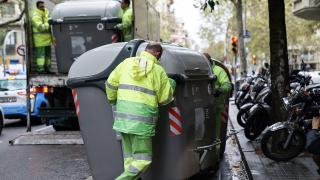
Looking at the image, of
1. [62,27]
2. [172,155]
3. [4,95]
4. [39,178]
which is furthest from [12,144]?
[172,155]

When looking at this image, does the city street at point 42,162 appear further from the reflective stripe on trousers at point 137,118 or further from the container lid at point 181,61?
the reflective stripe on trousers at point 137,118

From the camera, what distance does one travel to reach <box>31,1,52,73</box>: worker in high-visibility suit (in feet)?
38.6

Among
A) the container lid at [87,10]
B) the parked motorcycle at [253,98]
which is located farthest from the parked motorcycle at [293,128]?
the container lid at [87,10]

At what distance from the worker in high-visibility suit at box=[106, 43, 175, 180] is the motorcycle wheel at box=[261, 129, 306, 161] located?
2.79 metres

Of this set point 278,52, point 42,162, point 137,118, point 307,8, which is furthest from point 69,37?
point 307,8

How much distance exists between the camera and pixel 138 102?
5.68m

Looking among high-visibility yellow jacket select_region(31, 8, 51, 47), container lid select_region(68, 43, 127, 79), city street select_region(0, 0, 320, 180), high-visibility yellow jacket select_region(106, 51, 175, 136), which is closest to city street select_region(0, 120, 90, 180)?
city street select_region(0, 0, 320, 180)

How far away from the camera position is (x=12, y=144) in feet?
37.1

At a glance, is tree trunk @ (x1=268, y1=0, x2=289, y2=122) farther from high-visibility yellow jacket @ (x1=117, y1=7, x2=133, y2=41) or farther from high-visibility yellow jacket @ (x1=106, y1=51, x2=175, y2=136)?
high-visibility yellow jacket @ (x1=106, y1=51, x2=175, y2=136)

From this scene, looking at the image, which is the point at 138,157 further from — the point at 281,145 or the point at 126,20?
the point at 126,20

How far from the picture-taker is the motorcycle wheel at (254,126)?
34.6 feet

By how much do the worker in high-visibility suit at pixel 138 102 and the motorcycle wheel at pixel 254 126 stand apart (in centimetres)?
500

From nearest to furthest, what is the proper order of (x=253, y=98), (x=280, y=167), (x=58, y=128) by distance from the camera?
(x=280, y=167)
(x=253, y=98)
(x=58, y=128)

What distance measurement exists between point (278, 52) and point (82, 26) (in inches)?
166
